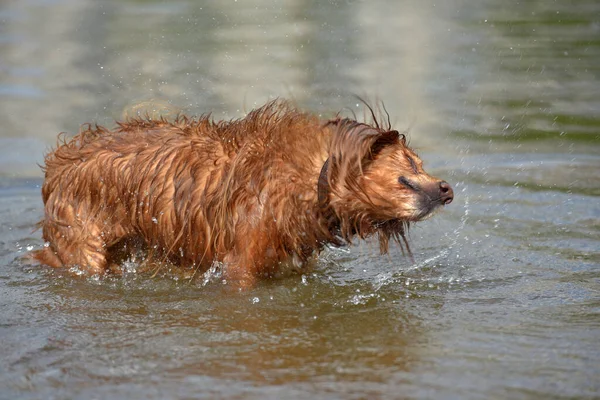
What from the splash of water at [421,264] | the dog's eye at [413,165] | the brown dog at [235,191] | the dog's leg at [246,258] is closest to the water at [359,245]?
the splash of water at [421,264]

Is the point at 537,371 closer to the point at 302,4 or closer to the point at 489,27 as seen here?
the point at 489,27

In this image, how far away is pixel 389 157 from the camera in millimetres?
6070

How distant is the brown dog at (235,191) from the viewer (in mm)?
6016

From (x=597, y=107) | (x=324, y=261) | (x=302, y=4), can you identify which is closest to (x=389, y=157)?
(x=324, y=261)

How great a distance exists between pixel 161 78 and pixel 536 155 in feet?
19.0

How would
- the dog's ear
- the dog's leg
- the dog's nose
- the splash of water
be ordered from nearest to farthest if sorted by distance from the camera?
the dog's nose → the dog's ear → the dog's leg → the splash of water

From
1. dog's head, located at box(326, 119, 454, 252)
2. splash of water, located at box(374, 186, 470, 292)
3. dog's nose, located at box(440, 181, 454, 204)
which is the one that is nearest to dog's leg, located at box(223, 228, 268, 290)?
dog's head, located at box(326, 119, 454, 252)

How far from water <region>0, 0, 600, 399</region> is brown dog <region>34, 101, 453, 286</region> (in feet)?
1.00

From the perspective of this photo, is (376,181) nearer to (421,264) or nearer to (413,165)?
(413,165)

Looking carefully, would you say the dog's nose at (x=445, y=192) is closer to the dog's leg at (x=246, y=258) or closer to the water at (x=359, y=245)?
the water at (x=359, y=245)

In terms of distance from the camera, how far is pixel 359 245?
7.73 meters

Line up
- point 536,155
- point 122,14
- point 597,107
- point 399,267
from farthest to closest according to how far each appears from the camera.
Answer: point 122,14 → point 597,107 → point 536,155 → point 399,267

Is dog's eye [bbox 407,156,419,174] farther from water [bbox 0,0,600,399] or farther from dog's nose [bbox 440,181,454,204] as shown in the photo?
water [bbox 0,0,600,399]

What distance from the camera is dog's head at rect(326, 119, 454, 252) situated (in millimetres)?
5906
